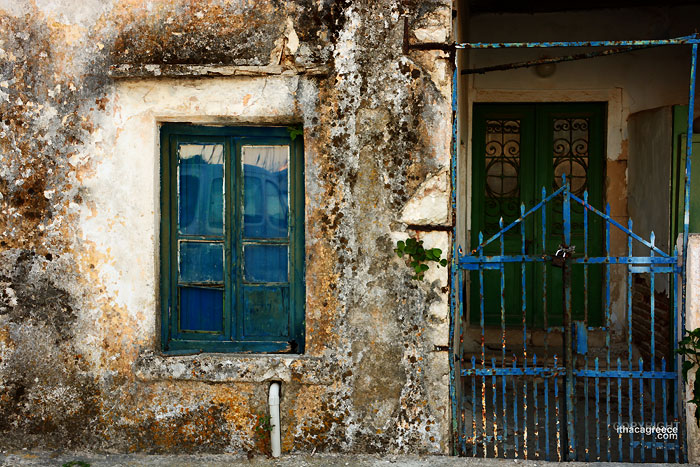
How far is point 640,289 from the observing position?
19.6 feet

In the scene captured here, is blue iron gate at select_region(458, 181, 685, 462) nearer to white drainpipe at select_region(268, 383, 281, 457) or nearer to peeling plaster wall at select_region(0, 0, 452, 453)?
peeling plaster wall at select_region(0, 0, 452, 453)

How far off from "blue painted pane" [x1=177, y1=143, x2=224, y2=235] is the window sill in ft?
2.64

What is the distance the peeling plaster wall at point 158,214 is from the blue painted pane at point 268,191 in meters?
0.26

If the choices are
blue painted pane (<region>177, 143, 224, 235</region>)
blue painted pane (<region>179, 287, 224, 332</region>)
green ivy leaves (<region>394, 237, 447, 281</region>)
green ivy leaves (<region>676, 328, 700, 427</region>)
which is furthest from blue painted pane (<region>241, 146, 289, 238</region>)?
green ivy leaves (<region>676, 328, 700, 427</region>)

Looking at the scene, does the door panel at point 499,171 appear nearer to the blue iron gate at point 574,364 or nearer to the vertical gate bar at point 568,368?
the blue iron gate at point 574,364

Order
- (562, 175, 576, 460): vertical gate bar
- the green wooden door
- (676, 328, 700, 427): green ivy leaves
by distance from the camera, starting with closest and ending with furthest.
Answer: (676, 328, 700, 427): green ivy leaves, (562, 175, 576, 460): vertical gate bar, the green wooden door

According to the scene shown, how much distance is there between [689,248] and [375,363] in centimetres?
196

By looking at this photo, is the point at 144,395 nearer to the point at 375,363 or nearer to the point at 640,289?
the point at 375,363

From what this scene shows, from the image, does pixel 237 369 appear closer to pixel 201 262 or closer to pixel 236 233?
pixel 201 262

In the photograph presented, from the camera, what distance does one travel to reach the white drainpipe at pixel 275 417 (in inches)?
153

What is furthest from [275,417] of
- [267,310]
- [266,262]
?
[266,262]

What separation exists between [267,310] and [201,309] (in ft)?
1.40

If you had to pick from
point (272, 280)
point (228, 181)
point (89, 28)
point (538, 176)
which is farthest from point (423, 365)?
point (538, 176)

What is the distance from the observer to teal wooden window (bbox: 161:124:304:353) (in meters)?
4.13
